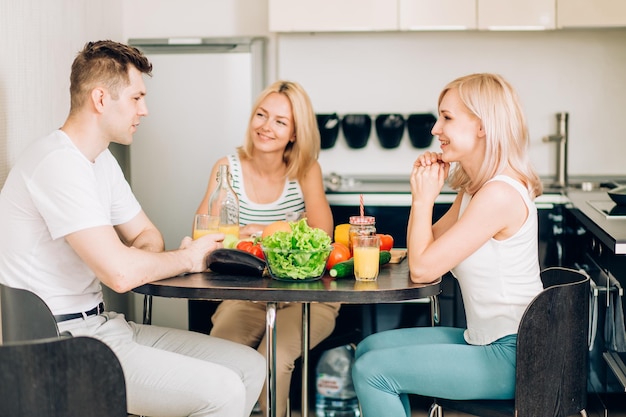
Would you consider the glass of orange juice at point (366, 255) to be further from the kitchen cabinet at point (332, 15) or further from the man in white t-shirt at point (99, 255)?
the kitchen cabinet at point (332, 15)

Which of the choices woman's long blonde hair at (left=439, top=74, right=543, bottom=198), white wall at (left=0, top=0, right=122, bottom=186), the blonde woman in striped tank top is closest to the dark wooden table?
woman's long blonde hair at (left=439, top=74, right=543, bottom=198)

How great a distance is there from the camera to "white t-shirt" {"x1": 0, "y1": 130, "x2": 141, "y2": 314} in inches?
80.6

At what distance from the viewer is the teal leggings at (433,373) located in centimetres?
210

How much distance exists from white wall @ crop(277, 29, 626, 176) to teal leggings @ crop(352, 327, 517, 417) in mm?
2063

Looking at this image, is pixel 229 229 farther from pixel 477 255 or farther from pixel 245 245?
pixel 477 255

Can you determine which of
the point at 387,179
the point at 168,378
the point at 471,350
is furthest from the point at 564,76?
the point at 168,378

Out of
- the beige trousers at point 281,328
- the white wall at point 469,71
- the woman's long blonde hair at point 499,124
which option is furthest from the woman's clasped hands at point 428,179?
the white wall at point 469,71

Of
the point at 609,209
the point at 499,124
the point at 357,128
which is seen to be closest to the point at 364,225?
the point at 499,124

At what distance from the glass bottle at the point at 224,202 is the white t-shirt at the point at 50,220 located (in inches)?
16.6

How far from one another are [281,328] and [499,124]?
40.9 inches

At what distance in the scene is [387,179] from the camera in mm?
4035

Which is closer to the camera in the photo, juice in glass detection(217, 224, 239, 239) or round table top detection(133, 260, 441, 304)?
round table top detection(133, 260, 441, 304)

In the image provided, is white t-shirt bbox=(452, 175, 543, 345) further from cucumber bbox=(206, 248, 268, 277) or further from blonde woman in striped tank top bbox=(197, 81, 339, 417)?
blonde woman in striped tank top bbox=(197, 81, 339, 417)

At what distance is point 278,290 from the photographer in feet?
6.64
